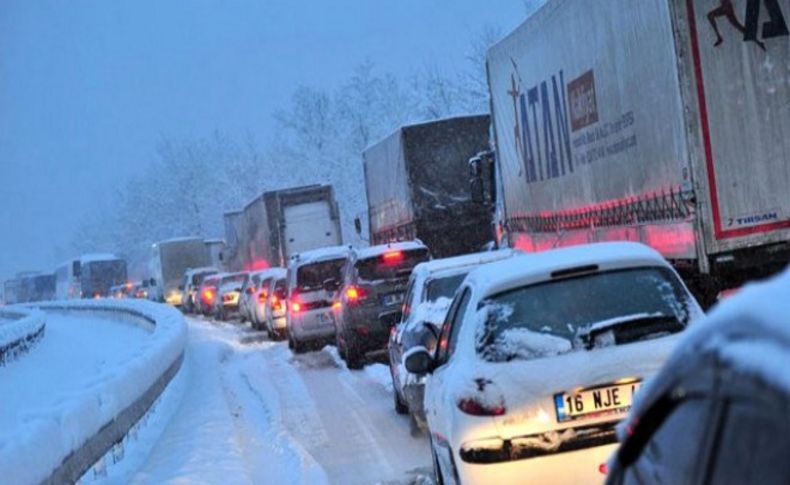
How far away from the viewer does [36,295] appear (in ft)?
375

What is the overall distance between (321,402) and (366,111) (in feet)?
199

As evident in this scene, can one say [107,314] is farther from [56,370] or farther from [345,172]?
[345,172]

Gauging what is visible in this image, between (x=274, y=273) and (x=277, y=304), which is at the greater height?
(x=274, y=273)

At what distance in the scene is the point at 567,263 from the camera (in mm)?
5945

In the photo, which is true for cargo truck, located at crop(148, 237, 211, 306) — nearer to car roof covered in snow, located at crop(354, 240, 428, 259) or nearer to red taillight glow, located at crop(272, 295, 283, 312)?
red taillight glow, located at crop(272, 295, 283, 312)

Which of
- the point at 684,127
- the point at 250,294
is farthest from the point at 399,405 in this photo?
the point at 250,294

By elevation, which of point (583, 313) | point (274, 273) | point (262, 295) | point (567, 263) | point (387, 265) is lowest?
point (583, 313)

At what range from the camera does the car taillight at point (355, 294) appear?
16.8 meters

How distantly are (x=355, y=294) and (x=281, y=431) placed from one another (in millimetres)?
5535

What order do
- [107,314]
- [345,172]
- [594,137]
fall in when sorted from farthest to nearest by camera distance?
[345,172] → [107,314] → [594,137]

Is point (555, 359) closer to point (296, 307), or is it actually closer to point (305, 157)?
point (296, 307)

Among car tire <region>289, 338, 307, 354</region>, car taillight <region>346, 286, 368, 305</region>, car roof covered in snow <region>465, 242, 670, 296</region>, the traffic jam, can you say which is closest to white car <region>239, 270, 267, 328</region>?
car tire <region>289, 338, 307, 354</region>

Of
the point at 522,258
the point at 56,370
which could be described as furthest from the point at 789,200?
the point at 56,370

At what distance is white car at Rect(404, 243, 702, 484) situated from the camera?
5.44 meters
